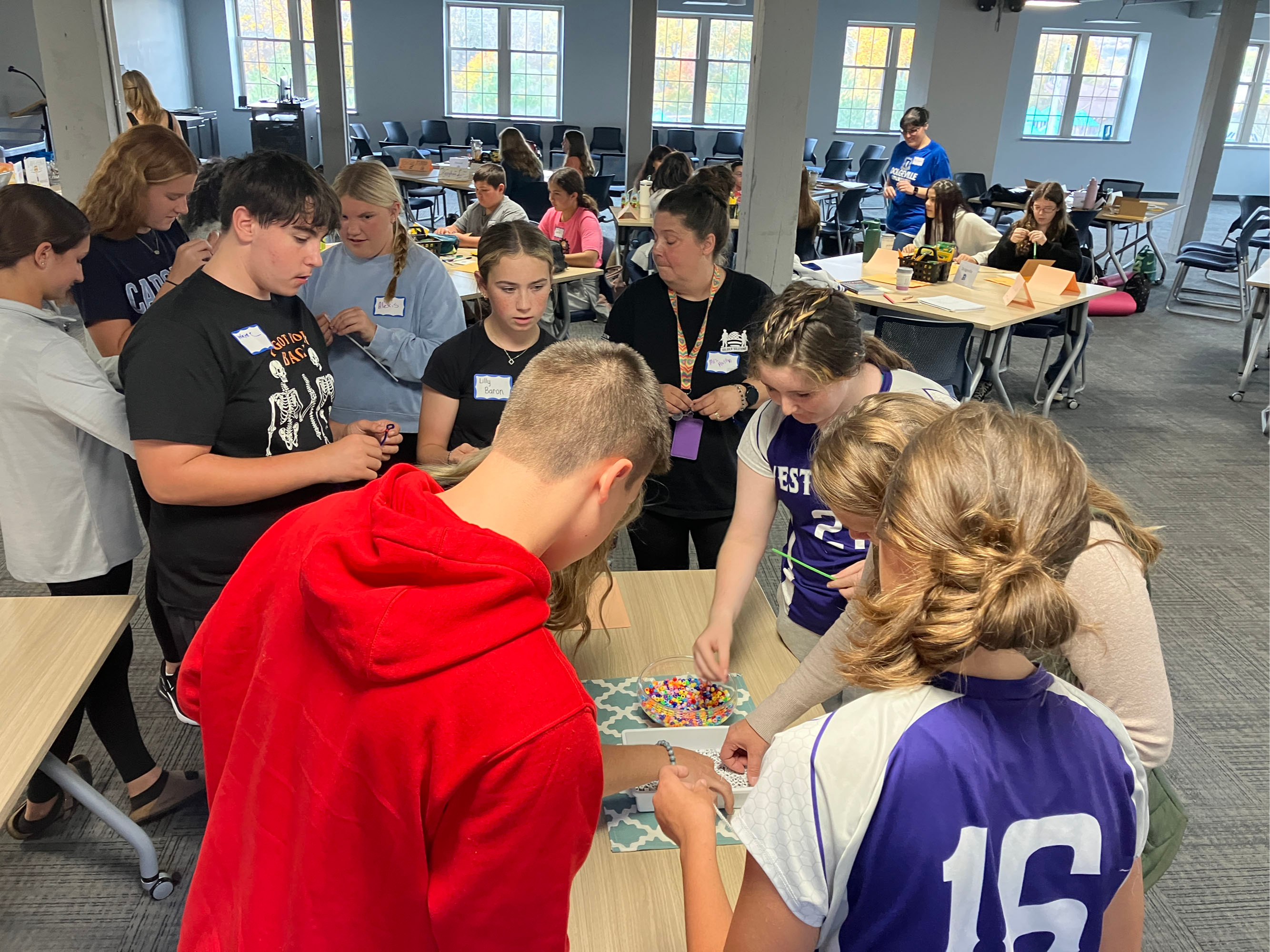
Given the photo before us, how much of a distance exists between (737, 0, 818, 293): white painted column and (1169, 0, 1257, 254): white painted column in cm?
791

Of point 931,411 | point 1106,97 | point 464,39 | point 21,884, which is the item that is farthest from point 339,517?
point 1106,97

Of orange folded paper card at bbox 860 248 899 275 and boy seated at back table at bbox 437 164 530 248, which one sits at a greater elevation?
boy seated at back table at bbox 437 164 530 248

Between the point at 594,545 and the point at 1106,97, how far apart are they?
55.4 ft

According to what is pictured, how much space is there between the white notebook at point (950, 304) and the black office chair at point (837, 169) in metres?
7.95

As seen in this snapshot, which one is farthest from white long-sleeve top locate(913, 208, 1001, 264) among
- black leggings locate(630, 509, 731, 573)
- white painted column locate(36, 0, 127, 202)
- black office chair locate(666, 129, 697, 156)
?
black office chair locate(666, 129, 697, 156)

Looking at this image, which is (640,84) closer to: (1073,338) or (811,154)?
(811,154)

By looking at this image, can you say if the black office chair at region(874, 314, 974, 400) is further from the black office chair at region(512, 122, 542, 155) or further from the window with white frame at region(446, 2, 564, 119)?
the window with white frame at region(446, 2, 564, 119)

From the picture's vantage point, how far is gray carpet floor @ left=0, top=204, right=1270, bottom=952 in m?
2.09

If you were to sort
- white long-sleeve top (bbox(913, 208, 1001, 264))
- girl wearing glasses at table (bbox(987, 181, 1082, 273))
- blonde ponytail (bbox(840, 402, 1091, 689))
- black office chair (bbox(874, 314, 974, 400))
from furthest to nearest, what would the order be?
white long-sleeve top (bbox(913, 208, 1001, 264)), girl wearing glasses at table (bbox(987, 181, 1082, 273)), black office chair (bbox(874, 314, 974, 400)), blonde ponytail (bbox(840, 402, 1091, 689))

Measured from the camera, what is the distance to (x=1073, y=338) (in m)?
5.35

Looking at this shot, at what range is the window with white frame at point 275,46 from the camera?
13797 mm

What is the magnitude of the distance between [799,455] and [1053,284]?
3.94 m

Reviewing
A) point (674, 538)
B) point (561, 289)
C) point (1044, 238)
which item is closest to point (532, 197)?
point (561, 289)

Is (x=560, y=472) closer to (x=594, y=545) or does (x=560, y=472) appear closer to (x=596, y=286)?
(x=594, y=545)
